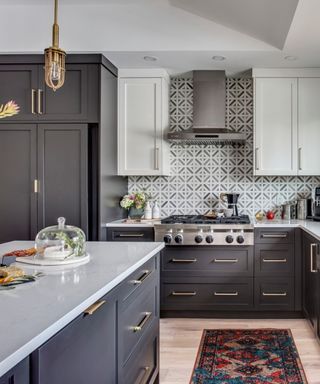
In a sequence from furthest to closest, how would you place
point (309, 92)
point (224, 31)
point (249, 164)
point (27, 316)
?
point (249, 164) < point (309, 92) < point (224, 31) < point (27, 316)

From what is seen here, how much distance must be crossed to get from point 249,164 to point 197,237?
1.17m

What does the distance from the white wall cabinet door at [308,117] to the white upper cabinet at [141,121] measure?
53.3 inches

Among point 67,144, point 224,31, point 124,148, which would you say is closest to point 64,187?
point 67,144

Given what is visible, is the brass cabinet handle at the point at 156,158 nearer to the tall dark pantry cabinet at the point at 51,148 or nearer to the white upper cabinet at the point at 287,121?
the tall dark pantry cabinet at the point at 51,148

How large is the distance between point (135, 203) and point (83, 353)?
121 inches

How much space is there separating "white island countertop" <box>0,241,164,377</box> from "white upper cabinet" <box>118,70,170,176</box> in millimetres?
2206

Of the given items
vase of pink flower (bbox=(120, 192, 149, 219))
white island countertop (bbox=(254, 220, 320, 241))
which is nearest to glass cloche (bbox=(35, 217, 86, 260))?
white island countertop (bbox=(254, 220, 320, 241))

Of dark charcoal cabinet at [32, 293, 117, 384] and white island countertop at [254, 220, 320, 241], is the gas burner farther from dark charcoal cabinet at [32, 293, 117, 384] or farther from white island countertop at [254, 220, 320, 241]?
dark charcoal cabinet at [32, 293, 117, 384]

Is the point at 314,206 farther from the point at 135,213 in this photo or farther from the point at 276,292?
the point at 135,213

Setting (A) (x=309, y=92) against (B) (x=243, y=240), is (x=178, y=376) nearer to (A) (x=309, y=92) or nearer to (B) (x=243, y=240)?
(B) (x=243, y=240)

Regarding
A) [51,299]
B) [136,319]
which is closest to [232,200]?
[136,319]

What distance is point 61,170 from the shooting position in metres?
3.64

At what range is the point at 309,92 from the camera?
4.05 metres

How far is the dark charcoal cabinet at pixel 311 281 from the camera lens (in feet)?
10.2
